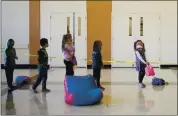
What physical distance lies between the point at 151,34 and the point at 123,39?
4.29 feet

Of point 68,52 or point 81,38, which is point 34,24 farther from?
point 68,52

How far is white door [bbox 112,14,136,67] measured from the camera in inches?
631

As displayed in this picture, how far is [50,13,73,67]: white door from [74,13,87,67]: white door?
1.07ft

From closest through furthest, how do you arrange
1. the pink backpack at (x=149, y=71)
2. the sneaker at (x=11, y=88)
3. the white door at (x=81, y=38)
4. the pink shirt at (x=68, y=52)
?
1. the pink shirt at (x=68, y=52)
2. the sneaker at (x=11, y=88)
3. the pink backpack at (x=149, y=71)
4. the white door at (x=81, y=38)

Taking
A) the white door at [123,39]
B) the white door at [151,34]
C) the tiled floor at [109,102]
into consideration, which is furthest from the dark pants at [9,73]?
the white door at [151,34]

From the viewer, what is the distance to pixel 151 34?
1600cm

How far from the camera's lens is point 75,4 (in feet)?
52.6

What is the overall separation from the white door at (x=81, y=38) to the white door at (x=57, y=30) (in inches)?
12.8

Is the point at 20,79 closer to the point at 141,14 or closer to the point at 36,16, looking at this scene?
the point at 36,16

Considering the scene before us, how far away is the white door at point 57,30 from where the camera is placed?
633 inches

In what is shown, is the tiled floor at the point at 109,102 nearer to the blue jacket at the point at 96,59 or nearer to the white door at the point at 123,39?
the blue jacket at the point at 96,59

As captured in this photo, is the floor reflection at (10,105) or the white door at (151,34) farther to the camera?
the white door at (151,34)

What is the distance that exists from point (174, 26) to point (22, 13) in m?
7.03

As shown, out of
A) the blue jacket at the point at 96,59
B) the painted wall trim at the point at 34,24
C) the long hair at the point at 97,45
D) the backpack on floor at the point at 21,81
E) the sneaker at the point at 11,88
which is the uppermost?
the painted wall trim at the point at 34,24
